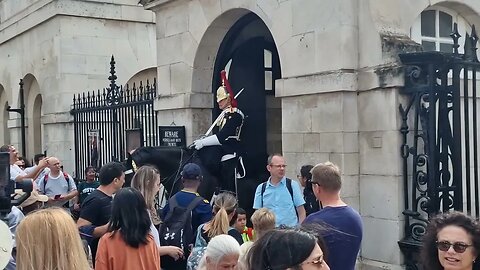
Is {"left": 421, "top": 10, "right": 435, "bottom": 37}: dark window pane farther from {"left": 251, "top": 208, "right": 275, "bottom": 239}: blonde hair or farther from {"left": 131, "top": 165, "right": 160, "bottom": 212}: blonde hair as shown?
{"left": 131, "top": 165, "right": 160, "bottom": 212}: blonde hair

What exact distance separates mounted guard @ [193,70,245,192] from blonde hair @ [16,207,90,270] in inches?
198

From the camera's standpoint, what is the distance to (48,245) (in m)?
2.78

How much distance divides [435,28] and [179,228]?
4.38 meters

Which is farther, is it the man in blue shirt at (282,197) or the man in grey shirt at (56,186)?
the man in grey shirt at (56,186)

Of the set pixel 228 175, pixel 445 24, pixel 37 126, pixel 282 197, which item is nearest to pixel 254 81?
pixel 228 175

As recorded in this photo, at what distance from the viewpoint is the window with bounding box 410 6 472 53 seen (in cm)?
740

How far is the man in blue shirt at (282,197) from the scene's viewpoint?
648cm

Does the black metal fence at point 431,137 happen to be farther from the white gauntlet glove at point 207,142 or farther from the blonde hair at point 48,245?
the blonde hair at point 48,245

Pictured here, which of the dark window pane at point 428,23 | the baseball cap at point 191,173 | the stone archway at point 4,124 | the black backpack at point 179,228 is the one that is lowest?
the black backpack at point 179,228

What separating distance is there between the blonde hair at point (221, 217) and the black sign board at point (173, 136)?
13.7ft

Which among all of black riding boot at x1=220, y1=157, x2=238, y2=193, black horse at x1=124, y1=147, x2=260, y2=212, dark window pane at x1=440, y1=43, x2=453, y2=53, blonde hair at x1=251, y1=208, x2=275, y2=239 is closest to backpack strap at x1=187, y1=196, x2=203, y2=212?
blonde hair at x1=251, y1=208, x2=275, y2=239

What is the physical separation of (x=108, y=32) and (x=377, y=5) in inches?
400

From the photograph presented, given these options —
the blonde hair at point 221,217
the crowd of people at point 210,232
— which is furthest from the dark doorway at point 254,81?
the blonde hair at point 221,217

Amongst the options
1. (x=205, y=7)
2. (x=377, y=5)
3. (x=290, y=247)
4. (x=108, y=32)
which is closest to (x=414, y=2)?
(x=377, y=5)
